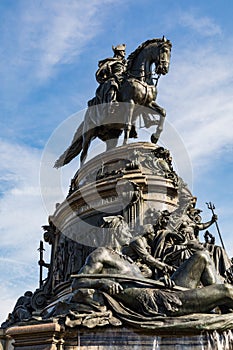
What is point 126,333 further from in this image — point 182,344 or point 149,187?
point 149,187

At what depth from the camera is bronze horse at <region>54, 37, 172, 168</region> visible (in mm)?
17547

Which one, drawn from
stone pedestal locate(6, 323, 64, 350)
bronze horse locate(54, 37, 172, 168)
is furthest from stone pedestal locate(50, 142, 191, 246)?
stone pedestal locate(6, 323, 64, 350)

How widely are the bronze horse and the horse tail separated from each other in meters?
0.19

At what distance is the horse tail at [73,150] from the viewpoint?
1898cm

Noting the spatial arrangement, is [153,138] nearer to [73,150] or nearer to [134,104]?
[134,104]

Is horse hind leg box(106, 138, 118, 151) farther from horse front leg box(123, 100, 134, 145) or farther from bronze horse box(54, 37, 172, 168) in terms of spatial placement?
horse front leg box(123, 100, 134, 145)

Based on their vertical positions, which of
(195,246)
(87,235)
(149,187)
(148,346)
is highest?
(149,187)

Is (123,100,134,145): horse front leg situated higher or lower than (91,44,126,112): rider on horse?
lower

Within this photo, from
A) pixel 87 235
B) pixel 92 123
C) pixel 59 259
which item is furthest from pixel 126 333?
pixel 92 123

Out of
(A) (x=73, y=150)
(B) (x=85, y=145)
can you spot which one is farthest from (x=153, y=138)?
(A) (x=73, y=150)

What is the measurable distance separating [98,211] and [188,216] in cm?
232

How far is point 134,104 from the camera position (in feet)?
57.4

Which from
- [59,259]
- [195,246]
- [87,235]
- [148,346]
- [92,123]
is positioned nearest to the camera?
[148,346]

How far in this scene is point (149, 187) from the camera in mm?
14000
